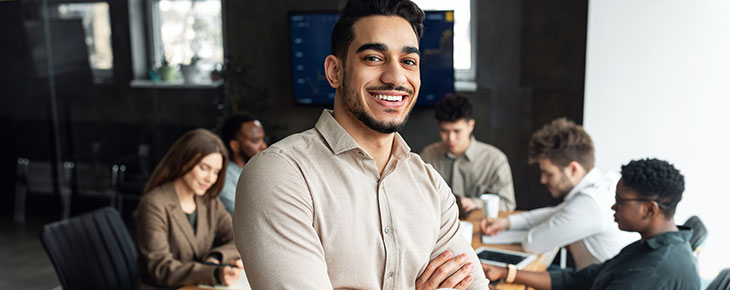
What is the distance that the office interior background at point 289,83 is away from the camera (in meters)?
3.77

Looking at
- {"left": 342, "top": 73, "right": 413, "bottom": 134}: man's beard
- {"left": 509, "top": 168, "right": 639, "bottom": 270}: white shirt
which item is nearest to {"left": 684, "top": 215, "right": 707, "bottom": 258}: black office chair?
{"left": 509, "top": 168, "right": 639, "bottom": 270}: white shirt

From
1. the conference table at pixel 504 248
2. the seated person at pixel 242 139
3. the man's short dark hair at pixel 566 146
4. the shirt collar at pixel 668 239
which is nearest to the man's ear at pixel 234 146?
the seated person at pixel 242 139

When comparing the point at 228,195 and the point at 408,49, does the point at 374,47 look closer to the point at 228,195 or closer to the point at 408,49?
the point at 408,49

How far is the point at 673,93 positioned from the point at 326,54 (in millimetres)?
2465

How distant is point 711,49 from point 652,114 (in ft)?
1.64

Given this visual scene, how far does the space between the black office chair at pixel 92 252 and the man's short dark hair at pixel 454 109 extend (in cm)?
186

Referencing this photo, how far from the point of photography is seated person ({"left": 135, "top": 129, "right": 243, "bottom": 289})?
8.36 feet

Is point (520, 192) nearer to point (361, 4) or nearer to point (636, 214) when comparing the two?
point (636, 214)

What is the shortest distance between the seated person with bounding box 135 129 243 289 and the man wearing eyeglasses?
4.05 feet

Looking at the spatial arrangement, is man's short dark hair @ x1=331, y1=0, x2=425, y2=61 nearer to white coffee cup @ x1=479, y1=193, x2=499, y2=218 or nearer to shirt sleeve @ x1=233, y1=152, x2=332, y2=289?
shirt sleeve @ x1=233, y1=152, x2=332, y2=289

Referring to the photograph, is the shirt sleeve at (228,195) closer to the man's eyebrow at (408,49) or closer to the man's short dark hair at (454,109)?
the man's short dark hair at (454,109)

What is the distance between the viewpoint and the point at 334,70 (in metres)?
1.32

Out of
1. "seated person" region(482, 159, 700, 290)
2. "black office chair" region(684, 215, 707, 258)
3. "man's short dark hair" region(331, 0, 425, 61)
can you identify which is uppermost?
"man's short dark hair" region(331, 0, 425, 61)

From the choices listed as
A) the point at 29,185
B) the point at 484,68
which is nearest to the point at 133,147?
the point at 29,185
